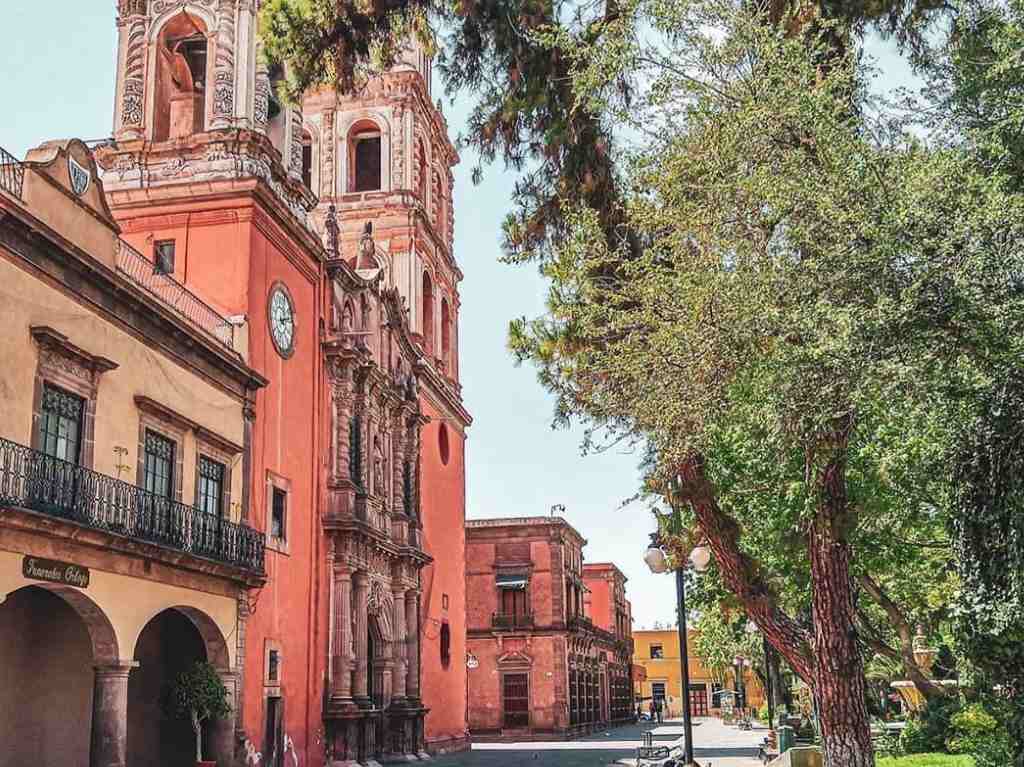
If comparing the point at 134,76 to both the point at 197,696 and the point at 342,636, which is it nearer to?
the point at 342,636

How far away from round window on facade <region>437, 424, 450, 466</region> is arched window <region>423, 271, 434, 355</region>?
2.70 m

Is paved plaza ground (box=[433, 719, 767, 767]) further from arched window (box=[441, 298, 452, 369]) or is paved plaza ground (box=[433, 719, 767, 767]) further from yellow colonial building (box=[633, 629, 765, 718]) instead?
yellow colonial building (box=[633, 629, 765, 718])

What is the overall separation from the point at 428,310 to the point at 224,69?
51.7 ft

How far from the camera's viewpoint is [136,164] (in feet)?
80.9

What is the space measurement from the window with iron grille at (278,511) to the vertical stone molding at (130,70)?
8.18 metres

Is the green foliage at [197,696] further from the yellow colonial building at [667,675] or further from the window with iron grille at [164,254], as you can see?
the yellow colonial building at [667,675]

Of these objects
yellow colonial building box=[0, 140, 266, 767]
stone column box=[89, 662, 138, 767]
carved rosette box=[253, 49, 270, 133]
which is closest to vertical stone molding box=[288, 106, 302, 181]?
carved rosette box=[253, 49, 270, 133]

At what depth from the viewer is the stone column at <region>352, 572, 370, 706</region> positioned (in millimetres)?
27344

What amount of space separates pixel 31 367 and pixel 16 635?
14.5 feet

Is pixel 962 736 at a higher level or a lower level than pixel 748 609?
lower

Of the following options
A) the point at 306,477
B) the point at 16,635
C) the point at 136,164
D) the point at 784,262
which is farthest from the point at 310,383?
the point at 784,262

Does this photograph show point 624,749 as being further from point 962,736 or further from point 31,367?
point 31,367

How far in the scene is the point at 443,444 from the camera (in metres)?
39.6

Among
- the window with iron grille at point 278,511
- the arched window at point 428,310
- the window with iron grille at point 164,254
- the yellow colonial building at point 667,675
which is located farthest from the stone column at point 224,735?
the yellow colonial building at point 667,675
